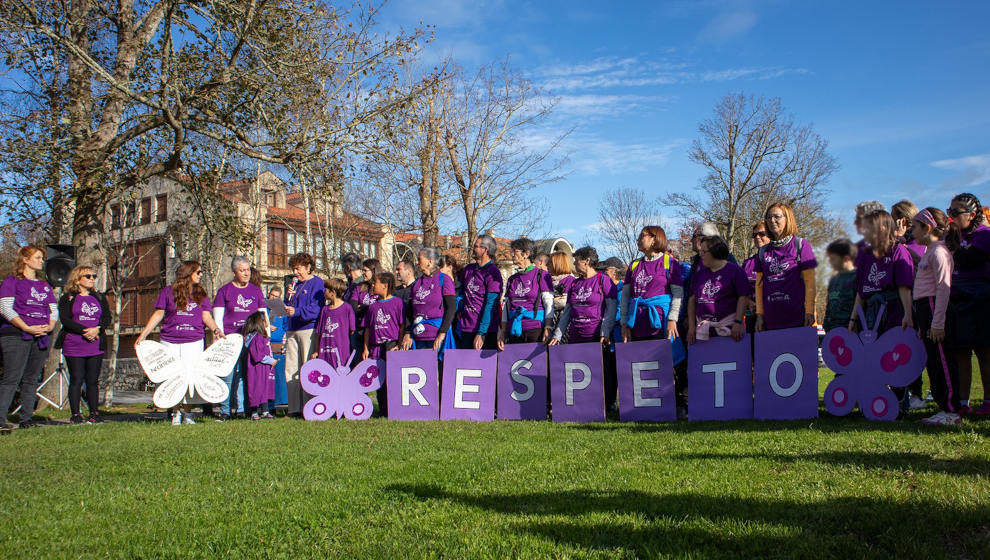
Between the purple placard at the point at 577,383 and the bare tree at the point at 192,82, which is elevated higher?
the bare tree at the point at 192,82

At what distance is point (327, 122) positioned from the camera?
43.2 ft

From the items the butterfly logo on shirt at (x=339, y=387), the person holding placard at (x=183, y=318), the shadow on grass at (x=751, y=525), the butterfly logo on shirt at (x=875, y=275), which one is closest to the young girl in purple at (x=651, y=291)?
the butterfly logo on shirt at (x=875, y=275)

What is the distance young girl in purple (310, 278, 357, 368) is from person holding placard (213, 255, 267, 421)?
95cm

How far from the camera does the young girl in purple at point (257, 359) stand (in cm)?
979

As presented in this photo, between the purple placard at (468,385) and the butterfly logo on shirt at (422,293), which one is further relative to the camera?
the butterfly logo on shirt at (422,293)

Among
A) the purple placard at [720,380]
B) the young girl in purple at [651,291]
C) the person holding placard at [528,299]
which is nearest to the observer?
the purple placard at [720,380]

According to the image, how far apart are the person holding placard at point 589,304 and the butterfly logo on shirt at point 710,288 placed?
4.22 feet

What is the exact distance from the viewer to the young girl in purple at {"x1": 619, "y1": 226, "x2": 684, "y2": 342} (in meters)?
7.98

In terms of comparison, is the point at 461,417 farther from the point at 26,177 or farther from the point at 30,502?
the point at 26,177

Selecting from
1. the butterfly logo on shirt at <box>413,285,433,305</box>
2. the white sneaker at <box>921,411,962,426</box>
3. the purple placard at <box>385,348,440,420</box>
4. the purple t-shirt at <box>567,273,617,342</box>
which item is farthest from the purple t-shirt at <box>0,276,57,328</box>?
the white sneaker at <box>921,411,962,426</box>

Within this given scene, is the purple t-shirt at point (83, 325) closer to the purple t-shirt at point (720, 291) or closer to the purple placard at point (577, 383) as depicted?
the purple placard at point (577, 383)

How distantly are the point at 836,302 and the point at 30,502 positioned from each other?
8.00 meters

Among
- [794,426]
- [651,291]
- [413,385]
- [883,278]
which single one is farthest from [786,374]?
[413,385]

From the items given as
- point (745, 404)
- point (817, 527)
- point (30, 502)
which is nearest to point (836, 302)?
point (745, 404)
